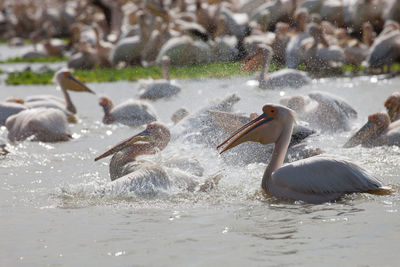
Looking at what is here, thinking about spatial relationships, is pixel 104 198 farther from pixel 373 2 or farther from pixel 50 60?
pixel 50 60

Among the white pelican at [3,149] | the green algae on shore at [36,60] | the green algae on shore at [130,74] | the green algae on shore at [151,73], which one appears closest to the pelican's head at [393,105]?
the white pelican at [3,149]

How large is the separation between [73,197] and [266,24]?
1206cm

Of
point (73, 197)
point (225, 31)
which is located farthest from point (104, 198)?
point (225, 31)

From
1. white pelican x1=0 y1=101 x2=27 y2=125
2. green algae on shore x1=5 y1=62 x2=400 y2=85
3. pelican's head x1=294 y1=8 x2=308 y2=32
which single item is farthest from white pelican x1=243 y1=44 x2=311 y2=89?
pelican's head x1=294 y1=8 x2=308 y2=32

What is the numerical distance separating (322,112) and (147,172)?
2849 millimetres

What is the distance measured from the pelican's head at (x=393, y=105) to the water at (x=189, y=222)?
3.07ft

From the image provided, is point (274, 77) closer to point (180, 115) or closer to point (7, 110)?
point (180, 115)

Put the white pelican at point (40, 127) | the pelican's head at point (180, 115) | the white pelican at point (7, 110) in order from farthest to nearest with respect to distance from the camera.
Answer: the white pelican at point (7, 110) → the white pelican at point (40, 127) → the pelican's head at point (180, 115)

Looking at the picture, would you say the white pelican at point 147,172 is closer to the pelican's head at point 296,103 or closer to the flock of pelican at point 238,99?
the flock of pelican at point 238,99

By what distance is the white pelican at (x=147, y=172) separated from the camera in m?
4.75

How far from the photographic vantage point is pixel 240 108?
26.1 ft

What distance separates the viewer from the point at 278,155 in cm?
479

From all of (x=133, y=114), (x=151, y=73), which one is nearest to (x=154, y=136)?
(x=133, y=114)

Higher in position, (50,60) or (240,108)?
(240,108)
